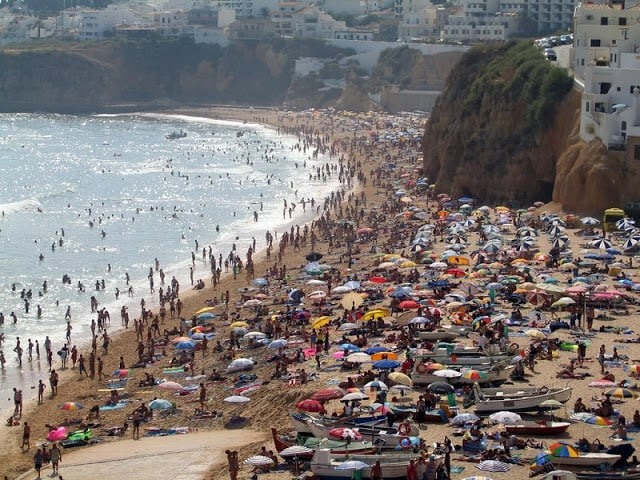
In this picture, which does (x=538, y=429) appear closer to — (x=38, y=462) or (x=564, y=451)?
(x=564, y=451)

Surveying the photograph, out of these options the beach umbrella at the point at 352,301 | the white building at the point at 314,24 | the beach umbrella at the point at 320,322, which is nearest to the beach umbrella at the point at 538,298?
the beach umbrella at the point at 352,301

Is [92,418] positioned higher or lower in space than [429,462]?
lower

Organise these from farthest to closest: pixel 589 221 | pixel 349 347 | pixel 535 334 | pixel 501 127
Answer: pixel 501 127, pixel 589 221, pixel 535 334, pixel 349 347

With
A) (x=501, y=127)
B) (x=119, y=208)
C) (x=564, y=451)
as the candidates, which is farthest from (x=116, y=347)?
(x=119, y=208)

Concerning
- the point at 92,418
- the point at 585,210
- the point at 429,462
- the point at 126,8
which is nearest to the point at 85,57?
the point at 126,8

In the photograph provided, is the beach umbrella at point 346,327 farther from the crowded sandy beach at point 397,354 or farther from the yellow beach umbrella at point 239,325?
the yellow beach umbrella at point 239,325

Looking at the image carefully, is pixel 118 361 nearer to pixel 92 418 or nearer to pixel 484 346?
pixel 92 418
